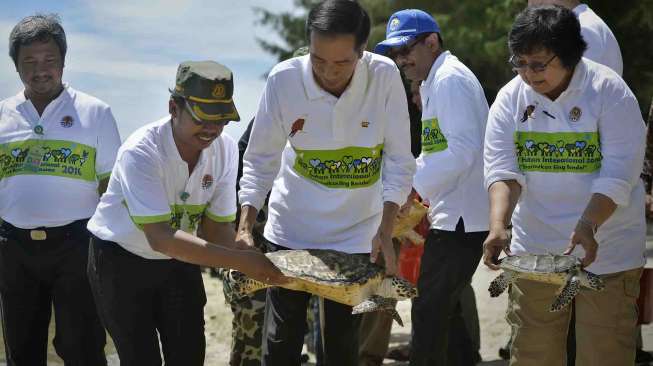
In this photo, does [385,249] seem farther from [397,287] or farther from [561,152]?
[561,152]

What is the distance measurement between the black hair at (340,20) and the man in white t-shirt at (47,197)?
71.4 inches

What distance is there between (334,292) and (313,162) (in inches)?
24.4

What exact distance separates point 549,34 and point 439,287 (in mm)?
1623

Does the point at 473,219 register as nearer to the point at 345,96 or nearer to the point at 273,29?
the point at 345,96

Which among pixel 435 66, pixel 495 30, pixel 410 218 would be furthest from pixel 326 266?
pixel 495 30

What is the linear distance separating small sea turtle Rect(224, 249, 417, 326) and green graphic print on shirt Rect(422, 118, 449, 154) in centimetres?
117

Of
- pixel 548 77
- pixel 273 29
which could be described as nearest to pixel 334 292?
pixel 548 77

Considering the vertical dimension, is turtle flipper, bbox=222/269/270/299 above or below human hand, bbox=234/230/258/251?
below

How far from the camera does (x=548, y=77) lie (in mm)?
4004

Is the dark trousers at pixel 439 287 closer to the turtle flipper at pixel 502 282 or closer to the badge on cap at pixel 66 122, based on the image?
the turtle flipper at pixel 502 282

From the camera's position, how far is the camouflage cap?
158 inches

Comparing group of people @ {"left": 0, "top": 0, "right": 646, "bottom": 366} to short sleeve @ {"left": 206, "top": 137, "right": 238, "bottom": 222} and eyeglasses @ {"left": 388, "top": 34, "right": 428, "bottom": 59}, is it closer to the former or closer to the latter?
short sleeve @ {"left": 206, "top": 137, "right": 238, "bottom": 222}

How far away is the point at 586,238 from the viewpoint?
12.4ft

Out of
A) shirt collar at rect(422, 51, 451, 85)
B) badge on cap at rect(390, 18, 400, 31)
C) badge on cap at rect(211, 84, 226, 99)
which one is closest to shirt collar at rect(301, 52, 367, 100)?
badge on cap at rect(211, 84, 226, 99)
